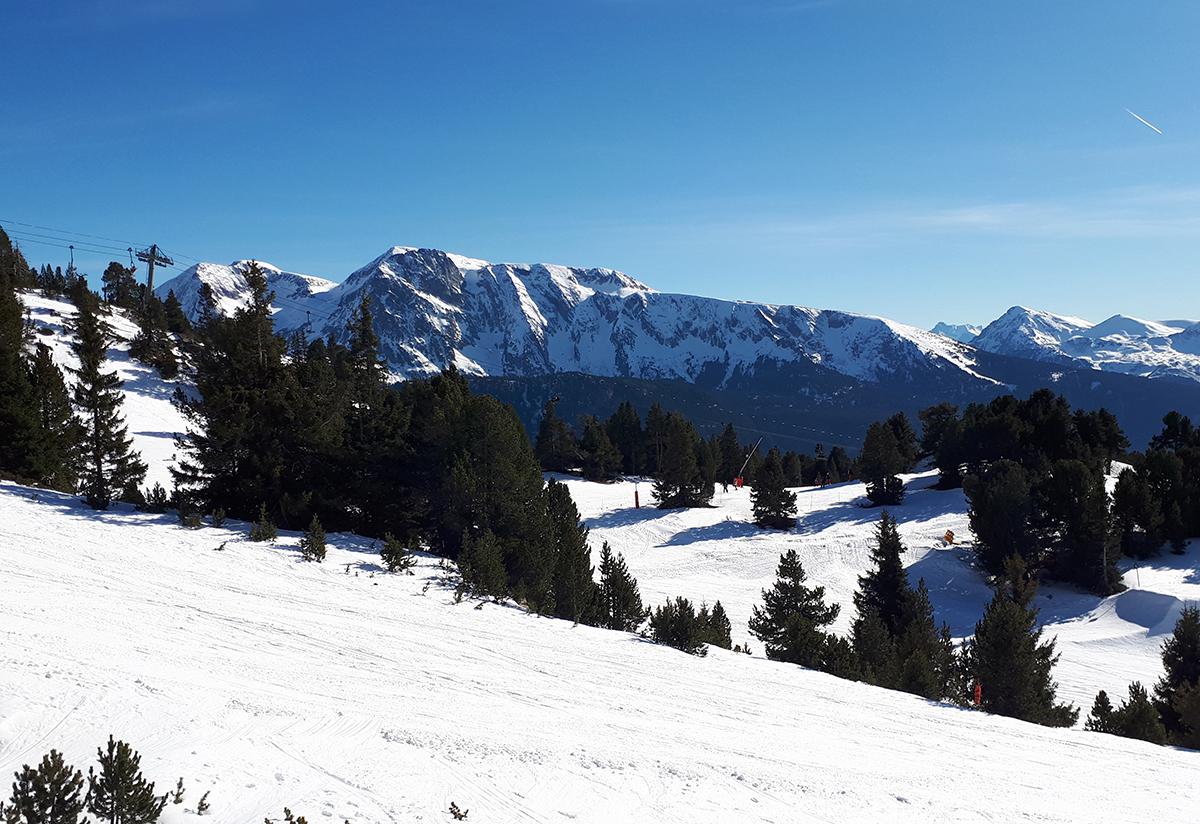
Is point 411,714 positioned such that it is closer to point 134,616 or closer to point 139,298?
point 134,616

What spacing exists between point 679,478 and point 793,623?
38.4 meters

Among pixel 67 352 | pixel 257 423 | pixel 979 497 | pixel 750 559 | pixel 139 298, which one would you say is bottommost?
pixel 750 559

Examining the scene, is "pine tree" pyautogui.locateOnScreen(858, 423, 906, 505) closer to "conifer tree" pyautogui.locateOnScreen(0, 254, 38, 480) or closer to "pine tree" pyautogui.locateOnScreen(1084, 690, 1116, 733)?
"pine tree" pyautogui.locateOnScreen(1084, 690, 1116, 733)

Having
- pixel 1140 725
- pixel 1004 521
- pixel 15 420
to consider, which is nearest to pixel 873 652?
pixel 1140 725

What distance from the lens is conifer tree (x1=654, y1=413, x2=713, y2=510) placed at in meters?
60.0

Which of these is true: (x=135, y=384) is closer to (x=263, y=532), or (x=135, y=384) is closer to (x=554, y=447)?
(x=554, y=447)

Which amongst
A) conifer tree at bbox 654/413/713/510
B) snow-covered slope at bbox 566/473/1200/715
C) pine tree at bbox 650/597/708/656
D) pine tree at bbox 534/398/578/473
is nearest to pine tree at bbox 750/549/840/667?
pine tree at bbox 650/597/708/656

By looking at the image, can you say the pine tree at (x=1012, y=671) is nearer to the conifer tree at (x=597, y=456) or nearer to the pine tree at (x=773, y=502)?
the pine tree at (x=773, y=502)

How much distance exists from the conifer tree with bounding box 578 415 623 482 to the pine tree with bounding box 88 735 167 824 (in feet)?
223

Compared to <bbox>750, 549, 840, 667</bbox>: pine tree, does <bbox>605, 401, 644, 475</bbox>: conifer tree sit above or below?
above

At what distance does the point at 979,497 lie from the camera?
44.2 meters

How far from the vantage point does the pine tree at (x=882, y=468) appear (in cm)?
5772

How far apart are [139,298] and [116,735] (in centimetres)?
12777

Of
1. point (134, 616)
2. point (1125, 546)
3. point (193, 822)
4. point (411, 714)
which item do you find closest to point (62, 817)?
point (193, 822)
